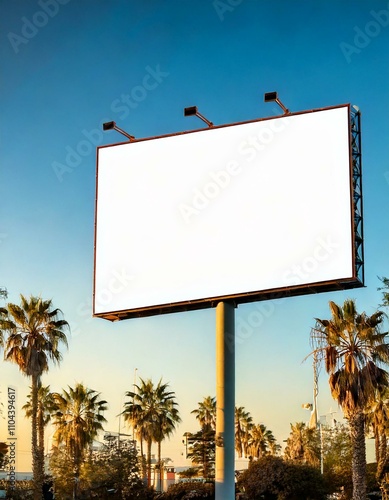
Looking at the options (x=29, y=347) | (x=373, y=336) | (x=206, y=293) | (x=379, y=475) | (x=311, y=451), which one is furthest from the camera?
(x=311, y=451)

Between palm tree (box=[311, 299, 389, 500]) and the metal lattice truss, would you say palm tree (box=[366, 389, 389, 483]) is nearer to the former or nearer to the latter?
palm tree (box=[311, 299, 389, 500])

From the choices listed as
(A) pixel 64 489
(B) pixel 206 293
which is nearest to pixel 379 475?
(A) pixel 64 489

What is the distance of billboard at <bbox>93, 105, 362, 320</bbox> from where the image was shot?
64.8 feet

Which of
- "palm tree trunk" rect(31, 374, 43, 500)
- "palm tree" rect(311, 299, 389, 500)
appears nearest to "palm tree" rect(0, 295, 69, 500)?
"palm tree trunk" rect(31, 374, 43, 500)

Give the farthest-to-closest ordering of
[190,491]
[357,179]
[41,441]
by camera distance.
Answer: [41,441] → [190,491] → [357,179]

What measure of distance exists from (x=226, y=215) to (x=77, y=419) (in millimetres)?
26455

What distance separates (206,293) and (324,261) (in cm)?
316

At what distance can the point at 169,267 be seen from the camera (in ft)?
70.1

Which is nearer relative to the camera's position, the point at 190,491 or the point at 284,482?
the point at 284,482

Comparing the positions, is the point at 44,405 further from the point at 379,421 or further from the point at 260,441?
the point at 260,441

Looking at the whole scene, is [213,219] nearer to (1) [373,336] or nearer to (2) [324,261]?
(2) [324,261]

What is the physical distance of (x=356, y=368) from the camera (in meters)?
30.9

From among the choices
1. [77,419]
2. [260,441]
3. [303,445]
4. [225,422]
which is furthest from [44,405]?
[260,441]

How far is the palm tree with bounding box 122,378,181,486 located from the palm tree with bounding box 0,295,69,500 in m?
14.3
